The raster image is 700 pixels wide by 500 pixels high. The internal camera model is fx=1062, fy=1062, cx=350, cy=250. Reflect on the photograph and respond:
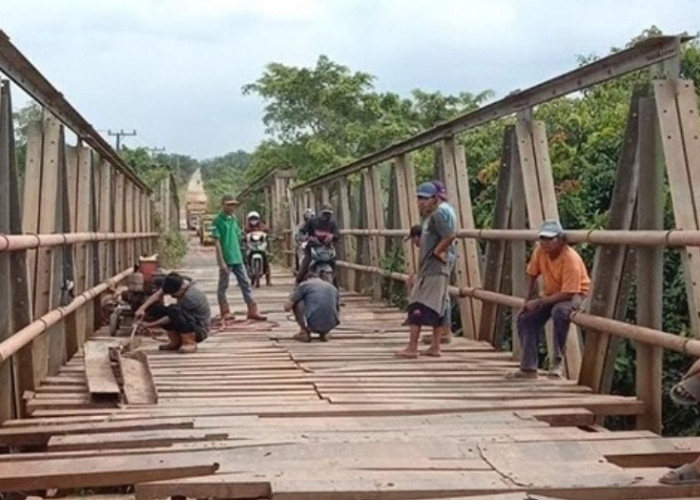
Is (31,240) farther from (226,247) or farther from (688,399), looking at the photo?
(226,247)

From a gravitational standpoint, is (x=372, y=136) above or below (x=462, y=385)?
above

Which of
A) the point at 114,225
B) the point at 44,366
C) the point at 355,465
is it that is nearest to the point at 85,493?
the point at 355,465

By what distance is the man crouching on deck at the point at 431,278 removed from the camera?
24.7ft

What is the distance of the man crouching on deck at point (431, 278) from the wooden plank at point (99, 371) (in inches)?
85.1

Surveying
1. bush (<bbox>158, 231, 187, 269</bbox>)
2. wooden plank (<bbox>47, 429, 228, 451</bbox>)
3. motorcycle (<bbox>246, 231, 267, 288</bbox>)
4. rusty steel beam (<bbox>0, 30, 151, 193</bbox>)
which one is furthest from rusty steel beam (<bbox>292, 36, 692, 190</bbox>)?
bush (<bbox>158, 231, 187, 269</bbox>)

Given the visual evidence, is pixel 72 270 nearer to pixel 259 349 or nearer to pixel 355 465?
pixel 259 349

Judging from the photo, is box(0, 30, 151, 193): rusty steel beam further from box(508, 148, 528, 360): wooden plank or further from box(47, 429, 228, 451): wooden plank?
box(508, 148, 528, 360): wooden plank

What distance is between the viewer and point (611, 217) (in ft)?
18.7

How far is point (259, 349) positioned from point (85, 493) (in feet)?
13.8

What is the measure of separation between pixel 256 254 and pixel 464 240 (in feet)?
28.3

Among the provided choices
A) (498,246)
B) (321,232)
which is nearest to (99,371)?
(498,246)

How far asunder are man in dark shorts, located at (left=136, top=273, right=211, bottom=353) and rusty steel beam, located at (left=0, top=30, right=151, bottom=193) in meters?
1.38

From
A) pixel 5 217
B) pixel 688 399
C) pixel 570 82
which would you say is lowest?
pixel 688 399

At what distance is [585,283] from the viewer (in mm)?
6348
